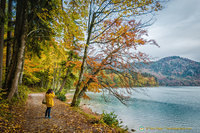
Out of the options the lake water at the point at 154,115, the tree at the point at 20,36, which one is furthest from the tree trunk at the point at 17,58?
the lake water at the point at 154,115

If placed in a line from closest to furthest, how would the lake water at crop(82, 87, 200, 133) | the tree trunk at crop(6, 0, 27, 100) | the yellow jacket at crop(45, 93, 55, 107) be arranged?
the yellow jacket at crop(45, 93, 55, 107)
the tree trunk at crop(6, 0, 27, 100)
the lake water at crop(82, 87, 200, 133)

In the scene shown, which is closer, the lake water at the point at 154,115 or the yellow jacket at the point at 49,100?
the yellow jacket at the point at 49,100

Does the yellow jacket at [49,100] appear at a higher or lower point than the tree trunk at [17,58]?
lower

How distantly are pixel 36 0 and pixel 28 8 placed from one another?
817 mm

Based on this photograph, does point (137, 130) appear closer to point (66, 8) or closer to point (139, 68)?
point (139, 68)

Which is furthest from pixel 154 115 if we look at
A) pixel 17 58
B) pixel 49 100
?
pixel 17 58

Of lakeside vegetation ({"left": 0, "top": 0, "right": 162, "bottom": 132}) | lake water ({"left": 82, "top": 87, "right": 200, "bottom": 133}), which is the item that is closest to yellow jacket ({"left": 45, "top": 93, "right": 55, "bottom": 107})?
lakeside vegetation ({"left": 0, "top": 0, "right": 162, "bottom": 132})

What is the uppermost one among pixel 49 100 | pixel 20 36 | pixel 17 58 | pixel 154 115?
pixel 20 36

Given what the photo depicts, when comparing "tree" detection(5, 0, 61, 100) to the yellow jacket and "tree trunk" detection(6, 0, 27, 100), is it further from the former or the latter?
the yellow jacket

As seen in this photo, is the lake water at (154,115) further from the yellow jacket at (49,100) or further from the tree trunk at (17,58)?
the tree trunk at (17,58)

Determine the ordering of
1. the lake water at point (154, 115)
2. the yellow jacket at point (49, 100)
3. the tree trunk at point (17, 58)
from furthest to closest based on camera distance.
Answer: the lake water at point (154, 115)
the tree trunk at point (17, 58)
the yellow jacket at point (49, 100)

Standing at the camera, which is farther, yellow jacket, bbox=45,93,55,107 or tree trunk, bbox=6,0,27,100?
tree trunk, bbox=6,0,27,100

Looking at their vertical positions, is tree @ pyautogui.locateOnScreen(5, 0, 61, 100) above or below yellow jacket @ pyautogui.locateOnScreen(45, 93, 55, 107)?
above

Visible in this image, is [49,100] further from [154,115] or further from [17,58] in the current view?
[154,115]
